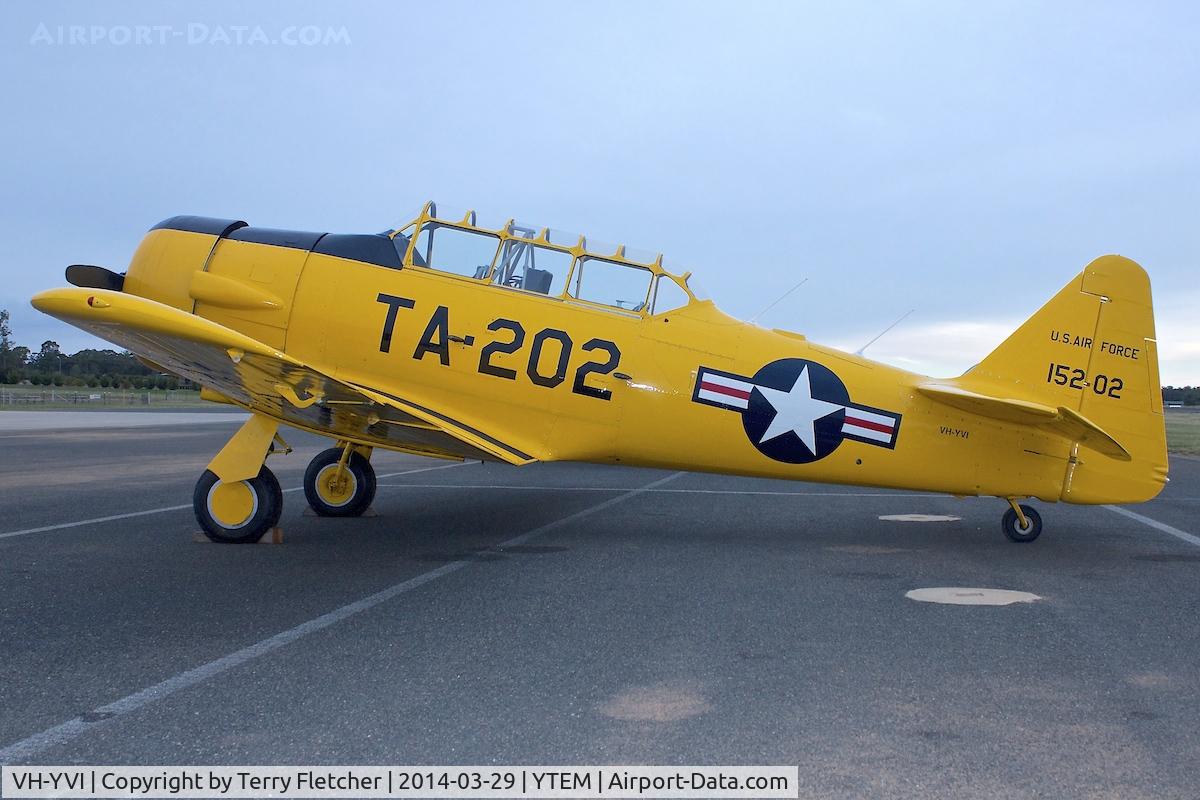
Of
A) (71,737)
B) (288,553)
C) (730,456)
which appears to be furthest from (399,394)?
(71,737)

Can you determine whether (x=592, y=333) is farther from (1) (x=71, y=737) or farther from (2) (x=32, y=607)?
(1) (x=71, y=737)

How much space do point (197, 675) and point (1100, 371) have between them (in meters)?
7.67

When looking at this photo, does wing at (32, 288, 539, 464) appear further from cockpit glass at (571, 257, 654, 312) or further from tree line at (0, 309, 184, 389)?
tree line at (0, 309, 184, 389)

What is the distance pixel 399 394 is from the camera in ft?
24.1

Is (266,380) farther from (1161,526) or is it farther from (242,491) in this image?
(1161,526)

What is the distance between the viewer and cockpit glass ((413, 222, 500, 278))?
299 inches

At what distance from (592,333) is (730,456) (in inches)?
64.4

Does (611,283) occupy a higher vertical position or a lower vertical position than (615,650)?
higher

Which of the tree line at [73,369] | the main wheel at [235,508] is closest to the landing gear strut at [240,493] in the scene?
the main wheel at [235,508]

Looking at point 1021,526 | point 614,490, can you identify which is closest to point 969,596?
point 1021,526

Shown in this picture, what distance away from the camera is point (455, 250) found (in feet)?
25.1

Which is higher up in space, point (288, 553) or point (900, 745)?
point (900, 745)

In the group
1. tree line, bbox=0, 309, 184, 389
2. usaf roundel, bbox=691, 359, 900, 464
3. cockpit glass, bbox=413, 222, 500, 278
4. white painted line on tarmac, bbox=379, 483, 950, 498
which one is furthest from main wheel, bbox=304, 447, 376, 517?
tree line, bbox=0, 309, 184, 389

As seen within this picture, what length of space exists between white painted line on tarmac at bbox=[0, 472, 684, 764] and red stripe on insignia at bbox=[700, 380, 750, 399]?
258cm
